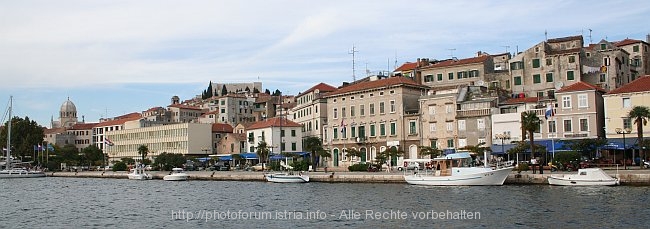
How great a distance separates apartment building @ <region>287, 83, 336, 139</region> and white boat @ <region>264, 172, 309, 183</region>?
24709mm

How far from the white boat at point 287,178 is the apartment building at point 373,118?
13751mm

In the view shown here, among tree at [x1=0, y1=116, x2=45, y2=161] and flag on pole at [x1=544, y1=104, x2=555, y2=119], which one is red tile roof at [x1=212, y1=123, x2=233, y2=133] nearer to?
tree at [x1=0, y1=116, x2=45, y2=161]

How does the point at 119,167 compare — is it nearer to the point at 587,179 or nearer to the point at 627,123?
the point at 627,123

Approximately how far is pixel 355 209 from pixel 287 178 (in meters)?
29.1

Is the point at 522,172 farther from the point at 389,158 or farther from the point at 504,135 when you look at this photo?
the point at 389,158

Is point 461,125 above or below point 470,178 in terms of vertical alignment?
above

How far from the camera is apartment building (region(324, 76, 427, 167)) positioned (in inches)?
3007

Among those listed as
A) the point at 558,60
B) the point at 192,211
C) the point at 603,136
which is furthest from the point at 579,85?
the point at 192,211

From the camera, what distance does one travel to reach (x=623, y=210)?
32.9 m

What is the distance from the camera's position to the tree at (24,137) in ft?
427

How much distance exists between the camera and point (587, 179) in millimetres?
46844

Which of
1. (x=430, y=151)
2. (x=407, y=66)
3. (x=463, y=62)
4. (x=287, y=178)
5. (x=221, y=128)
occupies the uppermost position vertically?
(x=407, y=66)

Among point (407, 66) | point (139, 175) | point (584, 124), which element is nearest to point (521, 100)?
point (584, 124)

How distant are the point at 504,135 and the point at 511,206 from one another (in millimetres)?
31231
